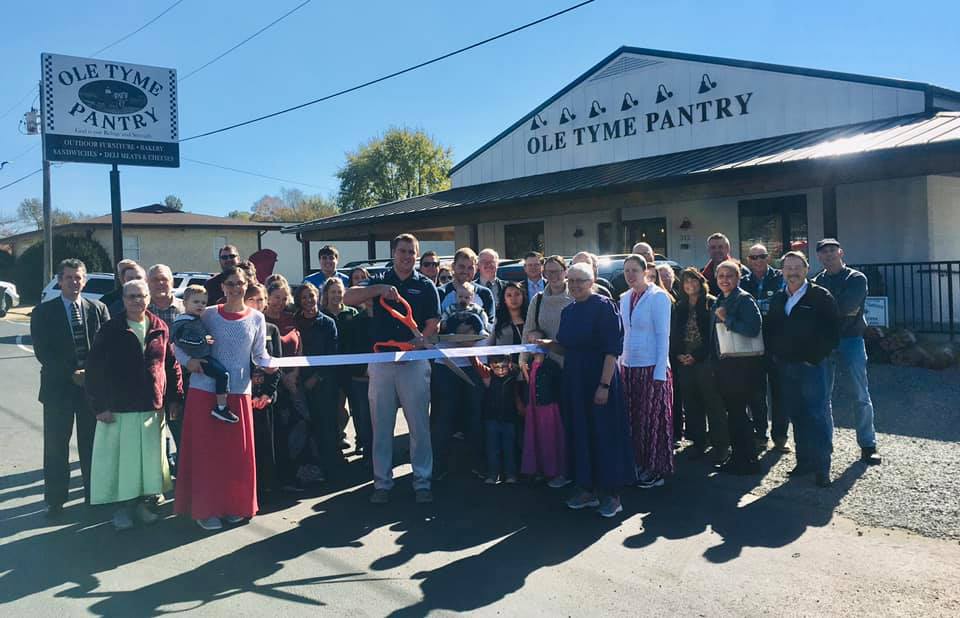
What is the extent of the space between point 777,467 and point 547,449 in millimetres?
2156

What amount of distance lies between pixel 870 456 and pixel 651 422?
2.12 meters

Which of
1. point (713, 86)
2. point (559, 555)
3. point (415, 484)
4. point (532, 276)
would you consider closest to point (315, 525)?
point (415, 484)

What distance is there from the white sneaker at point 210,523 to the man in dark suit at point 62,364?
1208 millimetres

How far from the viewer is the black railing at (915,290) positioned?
12.8 metres

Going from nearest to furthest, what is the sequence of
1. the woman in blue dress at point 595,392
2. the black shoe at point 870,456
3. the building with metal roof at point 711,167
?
the woman in blue dress at point 595,392 < the black shoe at point 870,456 < the building with metal roof at point 711,167

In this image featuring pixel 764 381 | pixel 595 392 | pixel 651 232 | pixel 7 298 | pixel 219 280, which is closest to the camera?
pixel 595 392

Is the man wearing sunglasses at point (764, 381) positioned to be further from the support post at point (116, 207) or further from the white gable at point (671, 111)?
the support post at point (116, 207)

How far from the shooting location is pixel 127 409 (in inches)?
213

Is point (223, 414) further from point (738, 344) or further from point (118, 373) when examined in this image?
point (738, 344)

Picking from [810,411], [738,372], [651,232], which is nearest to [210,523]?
[738,372]

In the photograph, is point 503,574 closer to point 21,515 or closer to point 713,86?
point 21,515

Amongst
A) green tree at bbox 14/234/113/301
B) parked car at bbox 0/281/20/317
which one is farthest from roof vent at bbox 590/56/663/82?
green tree at bbox 14/234/113/301

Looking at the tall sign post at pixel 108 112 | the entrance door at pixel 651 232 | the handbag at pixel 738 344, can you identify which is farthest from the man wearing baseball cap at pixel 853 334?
the tall sign post at pixel 108 112

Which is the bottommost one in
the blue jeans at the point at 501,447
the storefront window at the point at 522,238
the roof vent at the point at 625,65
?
the blue jeans at the point at 501,447
